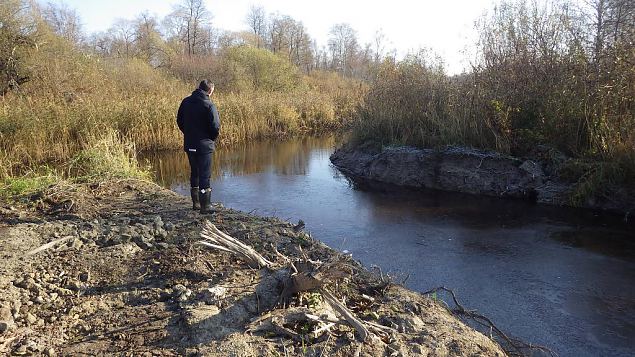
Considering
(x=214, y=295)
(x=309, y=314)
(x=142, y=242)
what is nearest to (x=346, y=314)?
(x=309, y=314)

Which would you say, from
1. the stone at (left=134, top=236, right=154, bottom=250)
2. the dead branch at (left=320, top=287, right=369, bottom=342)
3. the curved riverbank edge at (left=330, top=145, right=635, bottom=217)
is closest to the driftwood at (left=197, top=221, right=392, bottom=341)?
the dead branch at (left=320, top=287, right=369, bottom=342)

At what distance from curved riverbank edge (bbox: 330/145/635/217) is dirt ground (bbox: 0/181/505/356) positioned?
6133 mm

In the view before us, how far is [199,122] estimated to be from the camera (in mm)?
6203

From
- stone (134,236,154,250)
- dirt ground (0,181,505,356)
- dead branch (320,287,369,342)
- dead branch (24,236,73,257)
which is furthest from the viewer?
stone (134,236,154,250)

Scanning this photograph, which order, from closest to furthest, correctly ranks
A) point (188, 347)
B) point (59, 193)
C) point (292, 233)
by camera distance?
point (188, 347) < point (292, 233) < point (59, 193)

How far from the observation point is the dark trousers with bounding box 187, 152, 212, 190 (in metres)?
6.31

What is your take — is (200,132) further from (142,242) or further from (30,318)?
(30,318)

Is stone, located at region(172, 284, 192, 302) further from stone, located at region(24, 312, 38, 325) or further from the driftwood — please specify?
stone, located at region(24, 312, 38, 325)

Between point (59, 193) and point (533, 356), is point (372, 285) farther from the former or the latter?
point (59, 193)

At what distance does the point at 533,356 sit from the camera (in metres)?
3.86

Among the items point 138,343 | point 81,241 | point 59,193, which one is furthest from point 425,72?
point 138,343

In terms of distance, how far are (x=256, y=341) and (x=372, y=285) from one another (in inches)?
56.1

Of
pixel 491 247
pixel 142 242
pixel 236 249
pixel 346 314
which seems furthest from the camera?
pixel 491 247

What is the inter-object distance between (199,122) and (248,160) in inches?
326
